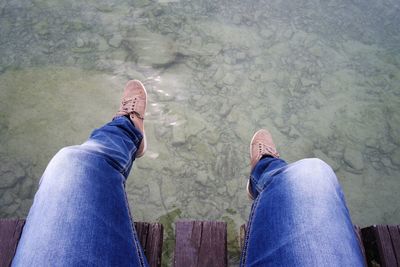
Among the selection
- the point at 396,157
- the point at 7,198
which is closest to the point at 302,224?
the point at 396,157

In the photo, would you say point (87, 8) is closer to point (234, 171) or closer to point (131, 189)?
point (131, 189)

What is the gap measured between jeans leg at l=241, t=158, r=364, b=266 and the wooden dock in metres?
0.16

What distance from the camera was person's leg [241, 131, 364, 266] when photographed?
3.29 feet

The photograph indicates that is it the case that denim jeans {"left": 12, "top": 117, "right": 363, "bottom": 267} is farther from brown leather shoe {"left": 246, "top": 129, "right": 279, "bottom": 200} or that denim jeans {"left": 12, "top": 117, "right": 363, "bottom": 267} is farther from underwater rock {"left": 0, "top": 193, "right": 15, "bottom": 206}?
underwater rock {"left": 0, "top": 193, "right": 15, "bottom": 206}

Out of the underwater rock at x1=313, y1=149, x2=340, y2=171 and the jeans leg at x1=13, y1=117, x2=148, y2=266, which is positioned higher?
the jeans leg at x1=13, y1=117, x2=148, y2=266

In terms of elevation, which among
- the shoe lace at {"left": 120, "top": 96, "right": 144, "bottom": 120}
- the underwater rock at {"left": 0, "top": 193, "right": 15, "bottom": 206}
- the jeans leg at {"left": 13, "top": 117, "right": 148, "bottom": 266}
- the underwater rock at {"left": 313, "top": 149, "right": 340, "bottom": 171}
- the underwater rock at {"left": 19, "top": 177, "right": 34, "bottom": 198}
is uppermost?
the jeans leg at {"left": 13, "top": 117, "right": 148, "bottom": 266}

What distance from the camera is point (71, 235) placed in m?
0.95

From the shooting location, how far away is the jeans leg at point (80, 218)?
917 mm

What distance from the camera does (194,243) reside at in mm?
1311

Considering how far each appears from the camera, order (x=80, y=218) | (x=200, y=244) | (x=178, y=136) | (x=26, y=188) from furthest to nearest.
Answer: (x=178, y=136), (x=26, y=188), (x=200, y=244), (x=80, y=218)

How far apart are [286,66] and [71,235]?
2309 mm

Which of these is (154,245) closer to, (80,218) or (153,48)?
(80,218)

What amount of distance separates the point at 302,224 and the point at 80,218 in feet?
2.41

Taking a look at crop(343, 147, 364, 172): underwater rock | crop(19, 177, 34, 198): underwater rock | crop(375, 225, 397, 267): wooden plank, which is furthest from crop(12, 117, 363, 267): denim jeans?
crop(343, 147, 364, 172): underwater rock
